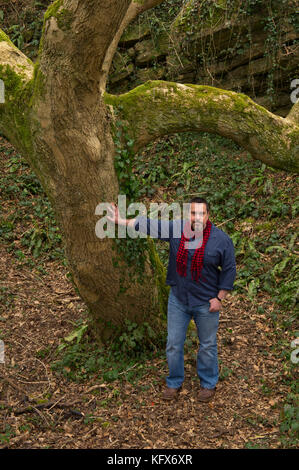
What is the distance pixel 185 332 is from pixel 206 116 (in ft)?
7.87

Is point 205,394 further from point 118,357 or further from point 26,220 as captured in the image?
point 26,220

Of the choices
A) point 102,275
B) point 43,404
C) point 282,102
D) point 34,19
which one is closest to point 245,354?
point 102,275

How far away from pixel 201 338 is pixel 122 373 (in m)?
1.25

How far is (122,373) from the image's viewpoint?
19.2 ft

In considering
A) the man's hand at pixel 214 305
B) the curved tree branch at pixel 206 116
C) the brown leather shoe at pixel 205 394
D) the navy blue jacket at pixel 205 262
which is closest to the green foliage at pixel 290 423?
the brown leather shoe at pixel 205 394

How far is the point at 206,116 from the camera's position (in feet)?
17.2

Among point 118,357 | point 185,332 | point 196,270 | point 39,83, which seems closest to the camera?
point 39,83

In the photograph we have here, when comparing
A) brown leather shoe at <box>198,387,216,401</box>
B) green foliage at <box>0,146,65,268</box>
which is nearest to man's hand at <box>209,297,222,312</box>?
brown leather shoe at <box>198,387,216,401</box>

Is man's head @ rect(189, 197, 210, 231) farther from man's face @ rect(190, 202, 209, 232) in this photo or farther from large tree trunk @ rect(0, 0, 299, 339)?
large tree trunk @ rect(0, 0, 299, 339)

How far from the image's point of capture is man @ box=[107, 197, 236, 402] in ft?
16.0

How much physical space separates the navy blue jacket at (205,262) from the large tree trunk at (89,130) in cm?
72

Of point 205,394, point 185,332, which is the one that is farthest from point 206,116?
point 205,394

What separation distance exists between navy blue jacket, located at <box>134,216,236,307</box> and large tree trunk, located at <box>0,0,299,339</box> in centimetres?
72
